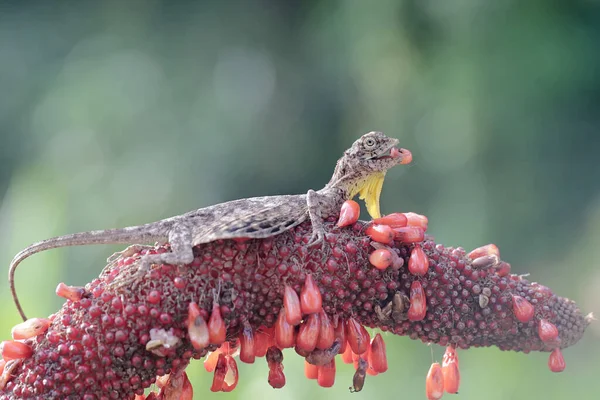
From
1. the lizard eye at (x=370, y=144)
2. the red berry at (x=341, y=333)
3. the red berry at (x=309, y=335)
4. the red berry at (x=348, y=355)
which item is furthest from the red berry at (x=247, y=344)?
the lizard eye at (x=370, y=144)

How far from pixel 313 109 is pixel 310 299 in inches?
261

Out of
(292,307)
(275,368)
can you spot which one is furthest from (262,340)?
(292,307)

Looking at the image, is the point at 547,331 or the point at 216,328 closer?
the point at 216,328

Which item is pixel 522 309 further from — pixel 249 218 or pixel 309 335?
pixel 249 218

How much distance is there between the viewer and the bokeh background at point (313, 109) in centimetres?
641

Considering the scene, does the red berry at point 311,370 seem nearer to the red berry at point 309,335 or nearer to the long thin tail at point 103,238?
the red berry at point 309,335

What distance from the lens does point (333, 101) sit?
7789 millimetres

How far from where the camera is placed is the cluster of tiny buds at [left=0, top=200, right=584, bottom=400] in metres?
1.44

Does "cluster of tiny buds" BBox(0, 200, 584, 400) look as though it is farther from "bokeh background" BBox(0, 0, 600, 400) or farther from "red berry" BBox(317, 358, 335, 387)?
"bokeh background" BBox(0, 0, 600, 400)

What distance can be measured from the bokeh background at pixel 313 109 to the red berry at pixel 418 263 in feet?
11.5

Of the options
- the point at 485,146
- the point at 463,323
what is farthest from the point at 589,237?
the point at 463,323

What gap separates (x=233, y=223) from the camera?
5.31ft

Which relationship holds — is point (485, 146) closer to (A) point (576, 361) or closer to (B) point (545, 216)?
(B) point (545, 216)

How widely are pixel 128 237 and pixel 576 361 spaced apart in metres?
3.25
